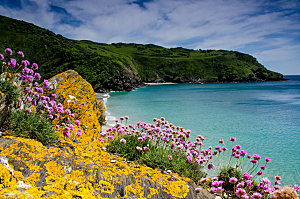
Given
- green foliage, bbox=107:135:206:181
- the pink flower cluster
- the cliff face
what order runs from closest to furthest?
the cliff face
green foliage, bbox=107:135:206:181
the pink flower cluster

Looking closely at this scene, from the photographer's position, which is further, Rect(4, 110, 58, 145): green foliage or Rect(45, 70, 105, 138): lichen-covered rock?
Rect(45, 70, 105, 138): lichen-covered rock

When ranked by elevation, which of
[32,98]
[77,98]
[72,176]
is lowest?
[72,176]

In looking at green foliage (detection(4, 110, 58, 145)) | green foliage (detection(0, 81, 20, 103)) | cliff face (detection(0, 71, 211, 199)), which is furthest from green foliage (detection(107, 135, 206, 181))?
green foliage (detection(0, 81, 20, 103))

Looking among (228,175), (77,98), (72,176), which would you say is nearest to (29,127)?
(72,176)

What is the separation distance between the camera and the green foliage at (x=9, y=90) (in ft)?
12.2

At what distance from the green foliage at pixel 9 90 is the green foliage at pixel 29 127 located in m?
0.45

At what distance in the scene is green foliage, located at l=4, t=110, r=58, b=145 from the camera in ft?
12.2

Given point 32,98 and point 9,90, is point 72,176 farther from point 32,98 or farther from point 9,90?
point 32,98

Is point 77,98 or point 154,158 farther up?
point 77,98

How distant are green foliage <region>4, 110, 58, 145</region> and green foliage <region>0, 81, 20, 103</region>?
1.47ft

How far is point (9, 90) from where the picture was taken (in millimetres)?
3879

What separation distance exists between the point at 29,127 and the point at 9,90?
1086 millimetres

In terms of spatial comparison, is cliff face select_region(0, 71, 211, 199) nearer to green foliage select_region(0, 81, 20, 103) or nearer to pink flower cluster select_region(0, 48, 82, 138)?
pink flower cluster select_region(0, 48, 82, 138)

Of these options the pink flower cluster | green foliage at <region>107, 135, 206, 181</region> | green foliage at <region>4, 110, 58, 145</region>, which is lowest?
green foliage at <region>107, 135, 206, 181</region>
